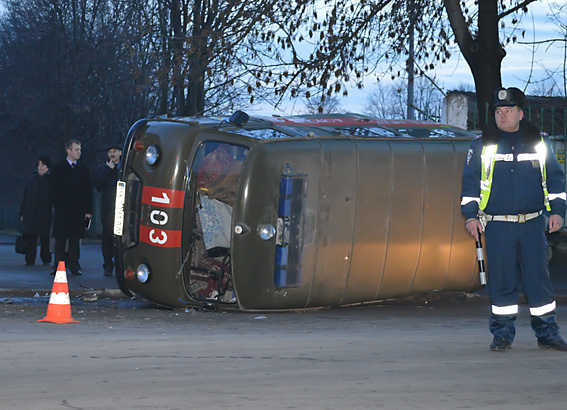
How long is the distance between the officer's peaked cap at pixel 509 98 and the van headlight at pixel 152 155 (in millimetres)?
3961

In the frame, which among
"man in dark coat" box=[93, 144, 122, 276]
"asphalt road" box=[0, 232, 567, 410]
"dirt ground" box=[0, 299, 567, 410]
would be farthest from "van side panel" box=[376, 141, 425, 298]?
"man in dark coat" box=[93, 144, 122, 276]

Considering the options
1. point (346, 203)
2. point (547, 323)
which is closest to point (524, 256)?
point (547, 323)

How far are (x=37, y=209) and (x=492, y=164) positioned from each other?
31.7ft

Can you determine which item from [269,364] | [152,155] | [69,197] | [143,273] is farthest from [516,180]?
[69,197]

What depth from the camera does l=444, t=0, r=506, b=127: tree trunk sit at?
15445 millimetres

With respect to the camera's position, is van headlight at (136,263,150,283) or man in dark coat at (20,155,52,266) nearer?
van headlight at (136,263,150,283)

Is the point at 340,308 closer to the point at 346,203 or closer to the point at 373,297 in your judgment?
the point at 373,297

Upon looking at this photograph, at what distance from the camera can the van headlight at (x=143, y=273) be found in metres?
10.4

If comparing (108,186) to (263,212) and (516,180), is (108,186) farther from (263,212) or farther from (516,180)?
(516,180)

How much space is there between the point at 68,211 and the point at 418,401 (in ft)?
28.5

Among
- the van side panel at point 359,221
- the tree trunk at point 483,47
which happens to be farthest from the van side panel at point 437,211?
the tree trunk at point 483,47

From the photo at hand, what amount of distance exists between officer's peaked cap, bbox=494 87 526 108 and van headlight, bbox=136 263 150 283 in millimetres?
4330

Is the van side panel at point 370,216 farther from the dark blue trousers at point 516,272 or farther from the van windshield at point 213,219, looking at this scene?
the dark blue trousers at point 516,272

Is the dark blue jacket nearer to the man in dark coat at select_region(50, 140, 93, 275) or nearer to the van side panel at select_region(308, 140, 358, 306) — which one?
the van side panel at select_region(308, 140, 358, 306)
